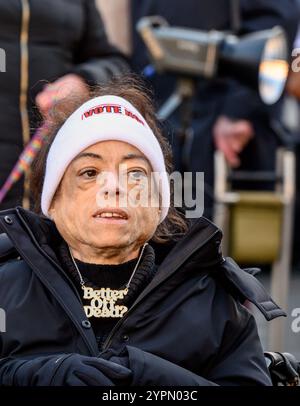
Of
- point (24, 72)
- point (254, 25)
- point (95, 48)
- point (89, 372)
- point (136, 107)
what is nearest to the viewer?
point (89, 372)

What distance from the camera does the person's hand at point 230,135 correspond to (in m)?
6.48

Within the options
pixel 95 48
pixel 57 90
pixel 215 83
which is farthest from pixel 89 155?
pixel 215 83

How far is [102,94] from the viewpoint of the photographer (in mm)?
3859

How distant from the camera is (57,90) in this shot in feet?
14.6

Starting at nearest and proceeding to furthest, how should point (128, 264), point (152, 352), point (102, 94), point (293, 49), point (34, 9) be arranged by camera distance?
point (152, 352) → point (128, 264) → point (102, 94) → point (34, 9) → point (293, 49)

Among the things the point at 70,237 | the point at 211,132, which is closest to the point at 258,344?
the point at 70,237

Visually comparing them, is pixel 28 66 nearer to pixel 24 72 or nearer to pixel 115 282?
pixel 24 72

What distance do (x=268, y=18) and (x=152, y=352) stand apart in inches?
144

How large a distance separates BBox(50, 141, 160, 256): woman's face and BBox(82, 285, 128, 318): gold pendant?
0.38ft

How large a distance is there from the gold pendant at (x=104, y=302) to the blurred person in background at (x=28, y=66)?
1363 millimetres

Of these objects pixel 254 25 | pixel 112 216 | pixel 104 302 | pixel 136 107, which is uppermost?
pixel 254 25

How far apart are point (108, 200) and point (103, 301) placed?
258 mm

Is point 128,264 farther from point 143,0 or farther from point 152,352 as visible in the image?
point 143,0

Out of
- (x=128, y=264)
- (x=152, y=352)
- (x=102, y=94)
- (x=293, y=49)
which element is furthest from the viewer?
(x=293, y=49)
